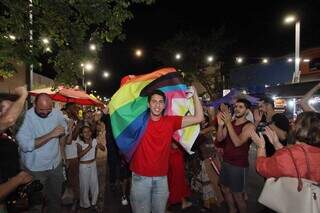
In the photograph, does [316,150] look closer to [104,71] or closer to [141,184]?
[141,184]

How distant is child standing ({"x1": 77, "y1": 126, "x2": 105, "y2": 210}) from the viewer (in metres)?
7.64

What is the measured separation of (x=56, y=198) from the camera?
6016 millimetres

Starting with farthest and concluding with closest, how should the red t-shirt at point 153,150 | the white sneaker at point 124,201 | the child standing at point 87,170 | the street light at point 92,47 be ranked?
1. the white sneaker at point 124,201
2. the child standing at point 87,170
3. the street light at point 92,47
4. the red t-shirt at point 153,150

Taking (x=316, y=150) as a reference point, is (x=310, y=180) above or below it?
below

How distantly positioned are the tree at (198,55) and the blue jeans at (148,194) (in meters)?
34.4

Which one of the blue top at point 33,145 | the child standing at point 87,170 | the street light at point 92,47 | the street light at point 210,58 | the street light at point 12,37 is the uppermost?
the street light at point 210,58

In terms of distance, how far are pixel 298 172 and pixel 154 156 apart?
67.9 inches

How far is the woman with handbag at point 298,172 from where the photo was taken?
11.8 feet

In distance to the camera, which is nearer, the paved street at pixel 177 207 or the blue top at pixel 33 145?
the blue top at pixel 33 145

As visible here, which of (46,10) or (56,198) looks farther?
(46,10)

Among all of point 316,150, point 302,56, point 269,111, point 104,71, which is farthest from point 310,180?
point 104,71

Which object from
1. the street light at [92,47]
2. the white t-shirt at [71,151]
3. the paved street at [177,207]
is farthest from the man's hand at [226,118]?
the white t-shirt at [71,151]

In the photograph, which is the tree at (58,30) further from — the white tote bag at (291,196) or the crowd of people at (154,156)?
the white tote bag at (291,196)

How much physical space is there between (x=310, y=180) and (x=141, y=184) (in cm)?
198
